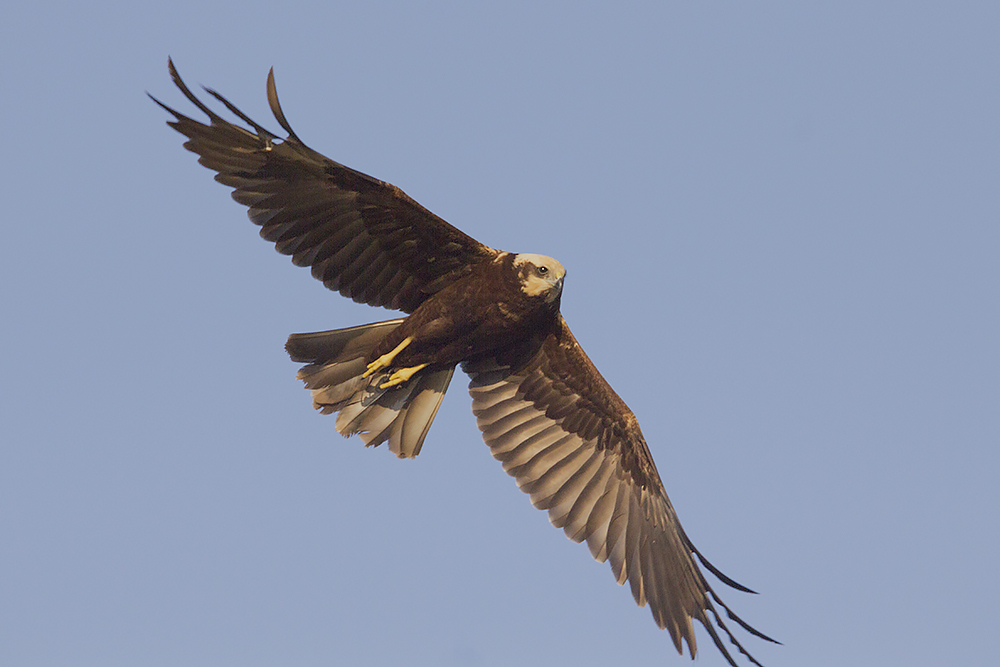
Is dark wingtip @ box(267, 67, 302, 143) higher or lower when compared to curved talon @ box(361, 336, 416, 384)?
higher

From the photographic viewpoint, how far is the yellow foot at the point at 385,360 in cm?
841

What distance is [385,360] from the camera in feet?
27.9

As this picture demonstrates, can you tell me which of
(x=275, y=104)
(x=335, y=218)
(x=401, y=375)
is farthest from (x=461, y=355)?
(x=275, y=104)

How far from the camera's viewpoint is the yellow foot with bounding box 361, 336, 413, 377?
27.6 ft

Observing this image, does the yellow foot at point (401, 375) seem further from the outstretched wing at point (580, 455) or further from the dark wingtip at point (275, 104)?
the dark wingtip at point (275, 104)

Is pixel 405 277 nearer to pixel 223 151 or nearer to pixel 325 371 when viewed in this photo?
pixel 325 371

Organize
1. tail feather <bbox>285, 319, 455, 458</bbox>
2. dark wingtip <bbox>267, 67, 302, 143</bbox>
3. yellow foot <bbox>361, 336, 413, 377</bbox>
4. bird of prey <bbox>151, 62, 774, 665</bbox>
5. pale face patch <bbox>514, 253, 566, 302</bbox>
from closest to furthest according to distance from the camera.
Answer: dark wingtip <bbox>267, 67, 302, 143</bbox>
bird of prey <bbox>151, 62, 774, 665</bbox>
pale face patch <bbox>514, 253, 566, 302</bbox>
yellow foot <bbox>361, 336, 413, 377</bbox>
tail feather <bbox>285, 319, 455, 458</bbox>

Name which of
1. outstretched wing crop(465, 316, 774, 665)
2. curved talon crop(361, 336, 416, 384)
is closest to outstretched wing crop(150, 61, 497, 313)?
curved talon crop(361, 336, 416, 384)

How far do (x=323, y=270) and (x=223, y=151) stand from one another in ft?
3.56

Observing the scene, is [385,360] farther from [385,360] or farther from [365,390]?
[365,390]

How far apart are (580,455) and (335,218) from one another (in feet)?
9.08

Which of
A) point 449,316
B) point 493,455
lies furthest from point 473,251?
point 493,455

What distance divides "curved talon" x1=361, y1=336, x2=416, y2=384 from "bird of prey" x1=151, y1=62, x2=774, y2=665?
0.04 ft

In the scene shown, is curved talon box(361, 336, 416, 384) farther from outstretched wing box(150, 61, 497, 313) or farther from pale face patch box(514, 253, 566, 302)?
pale face patch box(514, 253, 566, 302)
